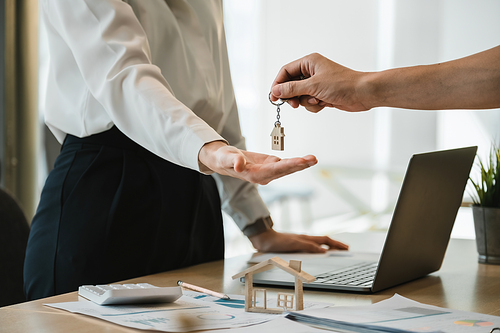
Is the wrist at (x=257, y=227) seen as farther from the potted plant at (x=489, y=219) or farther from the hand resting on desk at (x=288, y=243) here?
the potted plant at (x=489, y=219)

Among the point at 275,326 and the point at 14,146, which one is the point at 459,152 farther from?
the point at 14,146

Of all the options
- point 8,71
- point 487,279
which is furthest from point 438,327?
Result: point 8,71

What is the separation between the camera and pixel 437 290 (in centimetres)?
93

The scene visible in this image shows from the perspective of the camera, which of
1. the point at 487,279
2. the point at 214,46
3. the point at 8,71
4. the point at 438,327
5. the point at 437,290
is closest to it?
the point at 438,327

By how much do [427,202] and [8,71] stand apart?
3.22 metres

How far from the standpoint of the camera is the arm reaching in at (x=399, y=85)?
0.80 metres

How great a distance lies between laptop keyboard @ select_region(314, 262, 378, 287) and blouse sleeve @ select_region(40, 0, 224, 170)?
31cm

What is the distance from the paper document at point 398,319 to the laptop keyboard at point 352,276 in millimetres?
161

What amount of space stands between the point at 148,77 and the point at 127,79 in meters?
0.04

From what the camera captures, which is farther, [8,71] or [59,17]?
[8,71]

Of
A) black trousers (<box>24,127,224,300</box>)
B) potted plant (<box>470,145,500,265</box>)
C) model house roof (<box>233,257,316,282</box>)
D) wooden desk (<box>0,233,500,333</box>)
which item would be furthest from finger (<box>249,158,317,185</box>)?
potted plant (<box>470,145,500,265</box>)

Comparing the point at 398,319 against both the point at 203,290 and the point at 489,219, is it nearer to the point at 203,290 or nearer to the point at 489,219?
the point at 203,290

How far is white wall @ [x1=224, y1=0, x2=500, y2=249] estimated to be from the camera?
379 cm

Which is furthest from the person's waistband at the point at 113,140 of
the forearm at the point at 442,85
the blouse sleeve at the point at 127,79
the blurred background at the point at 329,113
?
the blurred background at the point at 329,113
